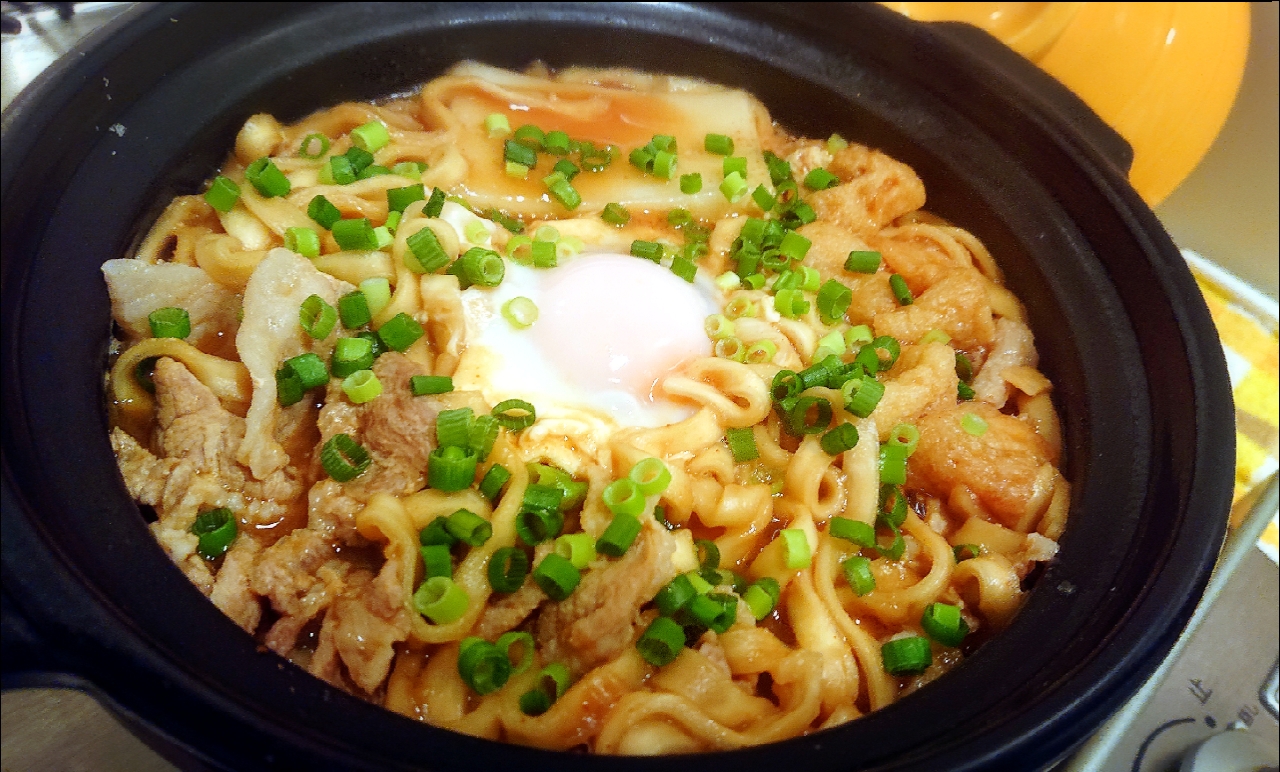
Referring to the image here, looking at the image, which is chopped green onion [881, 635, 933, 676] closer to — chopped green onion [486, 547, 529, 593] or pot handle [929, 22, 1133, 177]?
chopped green onion [486, 547, 529, 593]

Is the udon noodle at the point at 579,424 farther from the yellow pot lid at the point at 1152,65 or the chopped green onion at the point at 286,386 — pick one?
the yellow pot lid at the point at 1152,65

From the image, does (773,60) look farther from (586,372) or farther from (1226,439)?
(1226,439)

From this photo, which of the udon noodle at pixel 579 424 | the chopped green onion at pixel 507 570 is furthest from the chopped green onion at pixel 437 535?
the chopped green onion at pixel 507 570

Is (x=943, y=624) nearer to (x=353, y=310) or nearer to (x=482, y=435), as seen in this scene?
(x=482, y=435)

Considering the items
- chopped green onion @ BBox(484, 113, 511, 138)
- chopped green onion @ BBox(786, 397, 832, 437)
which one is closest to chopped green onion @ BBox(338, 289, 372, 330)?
chopped green onion @ BBox(484, 113, 511, 138)

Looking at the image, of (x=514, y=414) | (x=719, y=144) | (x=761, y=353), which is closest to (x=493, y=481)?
(x=514, y=414)

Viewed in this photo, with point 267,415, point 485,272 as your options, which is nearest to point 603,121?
point 485,272

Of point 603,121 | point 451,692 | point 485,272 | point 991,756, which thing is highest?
point 603,121
